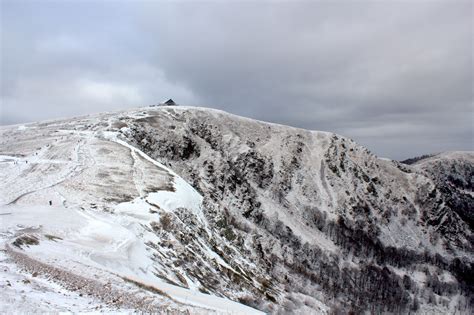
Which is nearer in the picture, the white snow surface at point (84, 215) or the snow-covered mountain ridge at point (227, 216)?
the white snow surface at point (84, 215)

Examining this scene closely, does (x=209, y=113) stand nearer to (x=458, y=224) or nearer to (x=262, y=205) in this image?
(x=262, y=205)

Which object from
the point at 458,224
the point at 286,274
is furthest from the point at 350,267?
the point at 458,224

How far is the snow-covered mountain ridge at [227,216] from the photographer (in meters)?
26.7

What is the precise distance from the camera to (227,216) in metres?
75.1

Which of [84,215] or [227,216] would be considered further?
[227,216]

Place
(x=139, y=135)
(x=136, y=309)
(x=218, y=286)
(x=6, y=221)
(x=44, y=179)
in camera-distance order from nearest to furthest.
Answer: (x=136, y=309)
(x=6, y=221)
(x=218, y=286)
(x=44, y=179)
(x=139, y=135)

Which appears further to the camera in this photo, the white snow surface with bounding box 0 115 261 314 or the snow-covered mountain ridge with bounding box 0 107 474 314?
the snow-covered mountain ridge with bounding box 0 107 474 314

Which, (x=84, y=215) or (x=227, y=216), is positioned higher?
(x=84, y=215)

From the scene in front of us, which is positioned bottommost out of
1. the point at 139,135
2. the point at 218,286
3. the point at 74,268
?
the point at 218,286

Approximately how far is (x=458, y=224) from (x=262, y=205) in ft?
402

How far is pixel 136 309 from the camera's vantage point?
15.3 metres

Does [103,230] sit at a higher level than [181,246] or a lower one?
higher

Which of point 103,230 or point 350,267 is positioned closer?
point 103,230

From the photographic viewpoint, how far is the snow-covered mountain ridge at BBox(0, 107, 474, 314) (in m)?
26.7
